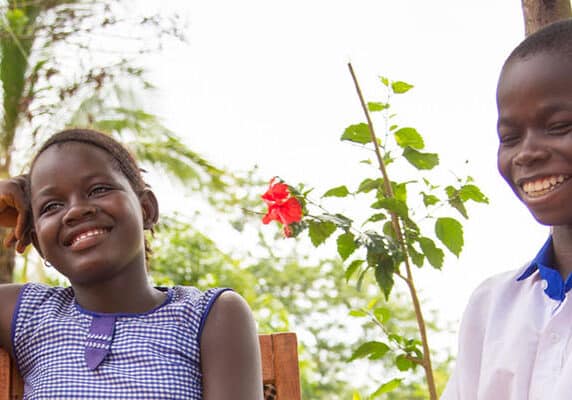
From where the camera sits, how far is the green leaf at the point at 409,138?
227cm

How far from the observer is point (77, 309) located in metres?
1.77

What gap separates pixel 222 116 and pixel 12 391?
12.0m

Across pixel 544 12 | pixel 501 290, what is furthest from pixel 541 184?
pixel 544 12

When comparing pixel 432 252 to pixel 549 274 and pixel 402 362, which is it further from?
pixel 549 274

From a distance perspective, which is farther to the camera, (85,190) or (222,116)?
(222,116)

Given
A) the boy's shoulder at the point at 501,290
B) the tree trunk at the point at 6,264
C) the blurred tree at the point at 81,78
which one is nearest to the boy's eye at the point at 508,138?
the boy's shoulder at the point at 501,290

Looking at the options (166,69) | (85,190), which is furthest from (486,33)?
(85,190)

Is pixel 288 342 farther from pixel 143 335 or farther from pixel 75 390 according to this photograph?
pixel 75 390

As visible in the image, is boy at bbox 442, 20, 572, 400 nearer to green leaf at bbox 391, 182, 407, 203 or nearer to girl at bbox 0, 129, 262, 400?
girl at bbox 0, 129, 262, 400

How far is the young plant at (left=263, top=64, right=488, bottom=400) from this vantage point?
Answer: 85.7 inches

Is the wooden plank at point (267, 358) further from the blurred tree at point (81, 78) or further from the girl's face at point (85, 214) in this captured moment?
the blurred tree at point (81, 78)

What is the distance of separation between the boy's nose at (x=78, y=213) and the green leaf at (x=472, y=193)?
95cm

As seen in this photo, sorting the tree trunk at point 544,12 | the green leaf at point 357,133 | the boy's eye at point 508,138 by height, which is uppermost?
the tree trunk at point 544,12

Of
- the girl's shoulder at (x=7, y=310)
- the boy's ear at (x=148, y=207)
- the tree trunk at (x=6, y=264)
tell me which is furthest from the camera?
the tree trunk at (x=6, y=264)
